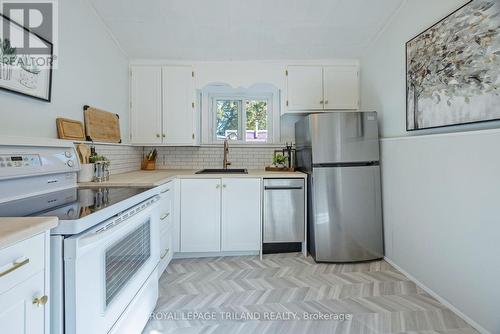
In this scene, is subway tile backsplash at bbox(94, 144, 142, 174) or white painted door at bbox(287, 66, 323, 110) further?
white painted door at bbox(287, 66, 323, 110)

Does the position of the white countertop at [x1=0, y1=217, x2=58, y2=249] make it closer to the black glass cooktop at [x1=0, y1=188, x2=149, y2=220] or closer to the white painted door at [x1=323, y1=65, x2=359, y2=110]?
the black glass cooktop at [x1=0, y1=188, x2=149, y2=220]

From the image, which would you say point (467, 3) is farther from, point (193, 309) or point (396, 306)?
point (193, 309)

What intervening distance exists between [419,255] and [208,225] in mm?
1894

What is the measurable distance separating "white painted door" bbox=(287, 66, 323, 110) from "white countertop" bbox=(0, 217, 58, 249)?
2.58 m

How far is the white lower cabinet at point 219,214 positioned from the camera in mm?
2518

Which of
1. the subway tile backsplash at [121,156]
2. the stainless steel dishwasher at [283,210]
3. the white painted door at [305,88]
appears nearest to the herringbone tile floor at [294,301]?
the stainless steel dishwasher at [283,210]

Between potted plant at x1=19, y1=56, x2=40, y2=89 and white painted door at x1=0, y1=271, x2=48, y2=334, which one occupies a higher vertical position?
potted plant at x1=19, y1=56, x2=40, y2=89

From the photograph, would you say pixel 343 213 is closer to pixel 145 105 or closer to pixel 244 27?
pixel 244 27

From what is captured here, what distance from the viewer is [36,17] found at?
5.24 ft

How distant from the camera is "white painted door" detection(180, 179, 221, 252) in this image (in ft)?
8.25

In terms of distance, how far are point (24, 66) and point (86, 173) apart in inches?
30.7

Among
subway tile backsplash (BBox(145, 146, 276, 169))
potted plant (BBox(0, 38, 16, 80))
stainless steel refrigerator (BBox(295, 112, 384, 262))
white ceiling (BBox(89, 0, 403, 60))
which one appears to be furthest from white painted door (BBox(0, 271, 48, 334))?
subway tile backsplash (BBox(145, 146, 276, 169))

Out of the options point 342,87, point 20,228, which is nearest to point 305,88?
point 342,87

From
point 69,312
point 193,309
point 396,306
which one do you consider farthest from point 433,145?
point 69,312
